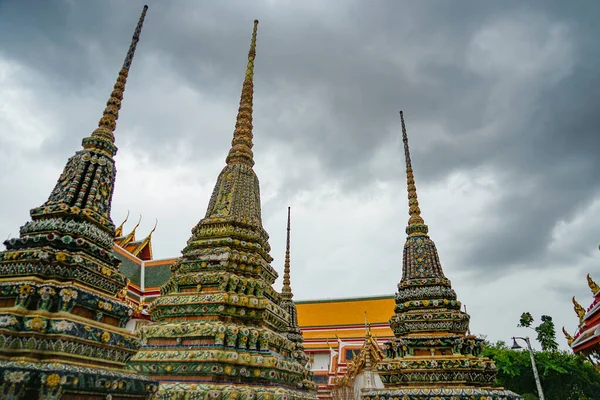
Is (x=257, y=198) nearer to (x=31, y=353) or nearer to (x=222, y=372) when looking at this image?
(x=222, y=372)

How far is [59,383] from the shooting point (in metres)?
2.65

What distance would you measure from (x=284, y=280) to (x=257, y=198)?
19.3 ft

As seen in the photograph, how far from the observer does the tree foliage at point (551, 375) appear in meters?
19.1

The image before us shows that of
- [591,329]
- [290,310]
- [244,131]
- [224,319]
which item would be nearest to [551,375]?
[591,329]

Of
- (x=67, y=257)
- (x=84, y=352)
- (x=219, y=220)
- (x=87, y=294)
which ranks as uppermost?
(x=219, y=220)

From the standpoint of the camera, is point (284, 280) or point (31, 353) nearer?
point (31, 353)

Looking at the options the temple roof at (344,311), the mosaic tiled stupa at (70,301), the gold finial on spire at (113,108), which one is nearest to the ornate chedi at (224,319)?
the mosaic tiled stupa at (70,301)

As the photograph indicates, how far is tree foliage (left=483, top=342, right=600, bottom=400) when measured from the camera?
752 inches

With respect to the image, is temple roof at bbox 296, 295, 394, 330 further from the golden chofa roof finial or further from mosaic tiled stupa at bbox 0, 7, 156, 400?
mosaic tiled stupa at bbox 0, 7, 156, 400

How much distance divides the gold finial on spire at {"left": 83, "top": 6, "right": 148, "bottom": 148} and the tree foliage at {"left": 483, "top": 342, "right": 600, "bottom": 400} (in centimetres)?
2093

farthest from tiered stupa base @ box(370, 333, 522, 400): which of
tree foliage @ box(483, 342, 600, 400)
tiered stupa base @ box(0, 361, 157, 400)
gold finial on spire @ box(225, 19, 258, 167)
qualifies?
tree foliage @ box(483, 342, 600, 400)

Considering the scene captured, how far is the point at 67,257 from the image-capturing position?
353 centimetres

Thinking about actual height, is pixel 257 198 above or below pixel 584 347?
above

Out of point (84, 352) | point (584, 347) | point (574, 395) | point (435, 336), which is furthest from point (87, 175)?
point (574, 395)
